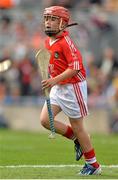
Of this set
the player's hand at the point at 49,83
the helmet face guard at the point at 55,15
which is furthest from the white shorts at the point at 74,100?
the helmet face guard at the point at 55,15

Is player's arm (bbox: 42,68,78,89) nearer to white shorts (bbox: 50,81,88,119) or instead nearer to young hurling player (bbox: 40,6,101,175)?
young hurling player (bbox: 40,6,101,175)

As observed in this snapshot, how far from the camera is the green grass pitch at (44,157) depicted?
11133mm

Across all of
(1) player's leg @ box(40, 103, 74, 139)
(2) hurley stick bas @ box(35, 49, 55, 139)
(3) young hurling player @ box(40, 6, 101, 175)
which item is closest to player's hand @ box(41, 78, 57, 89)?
(2) hurley stick bas @ box(35, 49, 55, 139)

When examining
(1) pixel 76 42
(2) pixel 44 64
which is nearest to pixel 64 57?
(2) pixel 44 64

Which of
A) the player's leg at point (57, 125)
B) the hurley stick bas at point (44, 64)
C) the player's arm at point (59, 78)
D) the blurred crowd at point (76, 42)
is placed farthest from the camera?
the blurred crowd at point (76, 42)

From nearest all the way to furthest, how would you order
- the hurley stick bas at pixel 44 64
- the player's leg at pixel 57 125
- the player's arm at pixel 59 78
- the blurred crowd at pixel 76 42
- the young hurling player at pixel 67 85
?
the player's arm at pixel 59 78
the hurley stick bas at pixel 44 64
the young hurling player at pixel 67 85
the player's leg at pixel 57 125
the blurred crowd at pixel 76 42

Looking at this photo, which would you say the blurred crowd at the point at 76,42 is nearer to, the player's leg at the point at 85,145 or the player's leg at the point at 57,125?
the player's leg at the point at 57,125

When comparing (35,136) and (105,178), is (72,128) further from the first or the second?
(35,136)

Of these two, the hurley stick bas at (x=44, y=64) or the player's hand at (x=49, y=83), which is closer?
the player's hand at (x=49, y=83)

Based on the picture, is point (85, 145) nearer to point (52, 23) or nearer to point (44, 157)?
point (52, 23)

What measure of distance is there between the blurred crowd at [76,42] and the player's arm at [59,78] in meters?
12.2

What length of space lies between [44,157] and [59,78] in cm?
339

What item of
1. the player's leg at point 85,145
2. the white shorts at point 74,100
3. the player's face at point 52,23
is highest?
the player's face at point 52,23

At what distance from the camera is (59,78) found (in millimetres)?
11148
